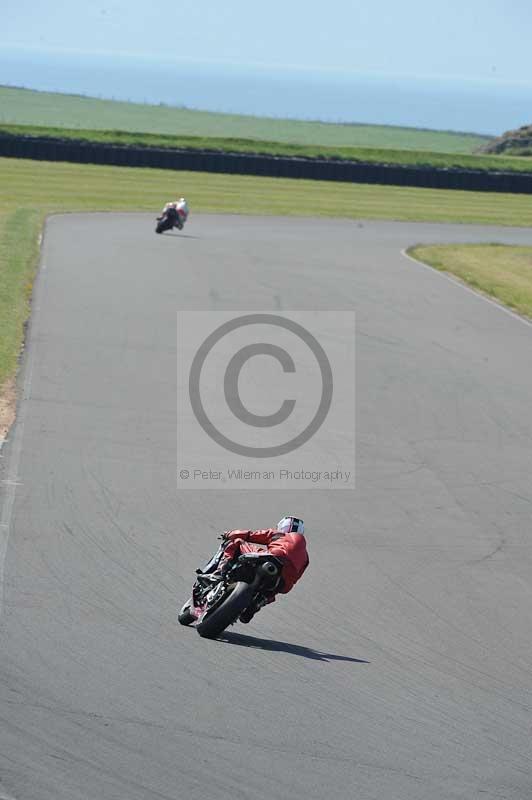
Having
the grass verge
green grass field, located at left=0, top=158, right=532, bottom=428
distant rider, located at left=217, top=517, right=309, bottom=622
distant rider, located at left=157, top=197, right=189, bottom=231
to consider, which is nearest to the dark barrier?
green grass field, located at left=0, top=158, right=532, bottom=428

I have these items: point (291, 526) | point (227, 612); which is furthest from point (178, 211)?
point (227, 612)

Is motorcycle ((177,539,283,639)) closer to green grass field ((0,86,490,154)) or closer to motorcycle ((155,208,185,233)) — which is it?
motorcycle ((155,208,185,233))

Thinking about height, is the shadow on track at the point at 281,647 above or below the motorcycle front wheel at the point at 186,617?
below

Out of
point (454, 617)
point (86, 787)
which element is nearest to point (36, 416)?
point (454, 617)

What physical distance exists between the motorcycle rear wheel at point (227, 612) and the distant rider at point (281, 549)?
0.44ft

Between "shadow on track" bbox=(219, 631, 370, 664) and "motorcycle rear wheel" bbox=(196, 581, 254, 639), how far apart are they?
0.50 ft

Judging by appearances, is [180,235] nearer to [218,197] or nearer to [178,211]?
[178,211]

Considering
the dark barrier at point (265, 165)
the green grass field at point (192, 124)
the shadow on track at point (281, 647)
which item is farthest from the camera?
the green grass field at point (192, 124)

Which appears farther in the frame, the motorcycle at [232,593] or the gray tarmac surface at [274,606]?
the motorcycle at [232,593]

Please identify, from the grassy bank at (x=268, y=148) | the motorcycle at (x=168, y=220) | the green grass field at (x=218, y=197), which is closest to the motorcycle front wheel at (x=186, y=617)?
the green grass field at (x=218, y=197)

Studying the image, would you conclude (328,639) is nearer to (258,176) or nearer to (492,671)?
(492,671)

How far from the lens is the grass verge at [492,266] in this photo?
1081 inches

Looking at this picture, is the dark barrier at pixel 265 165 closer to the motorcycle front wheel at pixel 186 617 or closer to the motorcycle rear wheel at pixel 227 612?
the motorcycle front wheel at pixel 186 617

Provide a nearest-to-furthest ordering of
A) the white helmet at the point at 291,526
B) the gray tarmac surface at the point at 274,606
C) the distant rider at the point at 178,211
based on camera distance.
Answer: the gray tarmac surface at the point at 274,606 → the white helmet at the point at 291,526 → the distant rider at the point at 178,211
